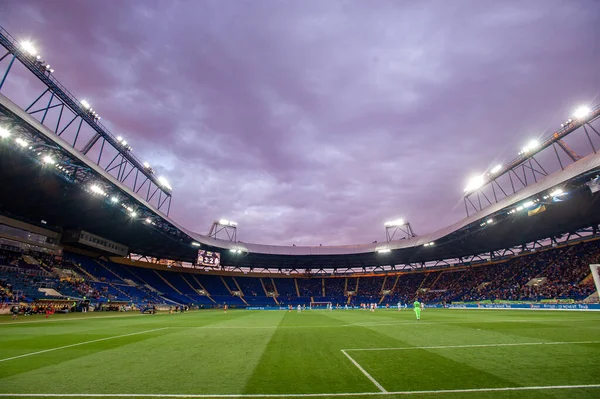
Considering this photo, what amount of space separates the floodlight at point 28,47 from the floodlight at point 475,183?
50692mm

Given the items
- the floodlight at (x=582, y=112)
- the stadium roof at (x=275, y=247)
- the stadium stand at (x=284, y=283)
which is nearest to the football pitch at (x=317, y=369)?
the stadium roof at (x=275, y=247)

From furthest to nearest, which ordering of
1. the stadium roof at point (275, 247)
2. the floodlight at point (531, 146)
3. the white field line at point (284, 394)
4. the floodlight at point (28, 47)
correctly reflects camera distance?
1. the floodlight at point (531, 146)
2. the stadium roof at point (275, 247)
3. the floodlight at point (28, 47)
4. the white field line at point (284, 394)

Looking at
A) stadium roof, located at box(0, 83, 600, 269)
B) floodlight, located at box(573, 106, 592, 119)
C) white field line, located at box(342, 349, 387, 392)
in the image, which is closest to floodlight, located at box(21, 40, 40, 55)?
stadium roof, located at box(0, 83, 600, 269)

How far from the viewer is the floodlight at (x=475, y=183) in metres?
40.5

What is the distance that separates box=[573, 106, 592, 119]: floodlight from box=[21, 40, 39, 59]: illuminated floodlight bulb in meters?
46.4

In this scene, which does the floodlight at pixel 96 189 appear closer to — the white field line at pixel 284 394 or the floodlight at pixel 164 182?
the floodlight at pixel 164 182

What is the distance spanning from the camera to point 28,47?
829 inches

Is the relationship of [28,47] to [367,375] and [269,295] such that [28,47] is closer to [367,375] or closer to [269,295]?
[367,375]

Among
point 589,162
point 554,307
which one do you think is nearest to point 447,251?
point 554,307

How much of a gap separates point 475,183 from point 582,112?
16521mm

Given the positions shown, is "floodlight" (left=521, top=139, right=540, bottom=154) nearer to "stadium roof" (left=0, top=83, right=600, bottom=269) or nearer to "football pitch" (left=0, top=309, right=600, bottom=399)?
"stadium roof" (left=0, top=83, right=600, bottom=269)

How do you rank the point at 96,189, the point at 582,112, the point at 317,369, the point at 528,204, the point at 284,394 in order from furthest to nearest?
the point at 528,204 → the point at 96,189 → the point at 582,112 → the point at 317,369 → the point at 284,394

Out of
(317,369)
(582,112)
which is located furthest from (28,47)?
(582,112)

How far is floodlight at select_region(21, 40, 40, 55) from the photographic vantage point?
2069cm
